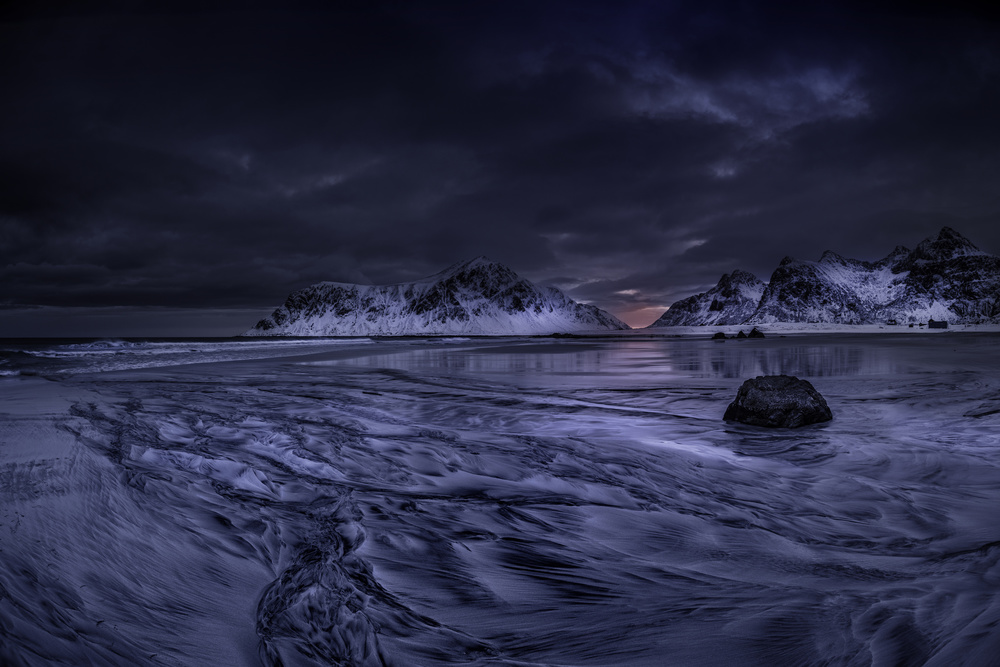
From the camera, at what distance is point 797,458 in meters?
5.00

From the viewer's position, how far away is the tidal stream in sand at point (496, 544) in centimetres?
199

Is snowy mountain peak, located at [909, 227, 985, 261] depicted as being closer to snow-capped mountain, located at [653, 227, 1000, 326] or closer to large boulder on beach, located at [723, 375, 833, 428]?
snow-capped mountain, located at [653, 227, 1000, 326]

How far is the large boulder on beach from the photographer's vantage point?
21.4 ft

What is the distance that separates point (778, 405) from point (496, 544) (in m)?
5.40

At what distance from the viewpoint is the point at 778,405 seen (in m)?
6.59

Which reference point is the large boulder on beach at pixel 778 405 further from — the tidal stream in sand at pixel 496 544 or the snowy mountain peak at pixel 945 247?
the snowy mountain peak at pixel 945 247

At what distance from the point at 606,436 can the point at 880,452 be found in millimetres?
2987

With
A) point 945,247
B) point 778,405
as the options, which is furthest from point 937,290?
point 778,405

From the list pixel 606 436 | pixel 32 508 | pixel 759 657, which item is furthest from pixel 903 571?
pixel 32 508

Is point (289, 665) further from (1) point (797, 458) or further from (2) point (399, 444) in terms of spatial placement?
(1) point (797, 458)

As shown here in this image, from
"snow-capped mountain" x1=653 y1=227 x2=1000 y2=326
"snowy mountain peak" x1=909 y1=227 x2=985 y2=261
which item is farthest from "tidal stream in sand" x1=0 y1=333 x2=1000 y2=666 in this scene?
"snowy mountain peak" x1=909 y1=227 x2=985 y2=261

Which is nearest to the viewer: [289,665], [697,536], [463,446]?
[289,665]

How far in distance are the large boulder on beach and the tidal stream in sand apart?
326 millimetres

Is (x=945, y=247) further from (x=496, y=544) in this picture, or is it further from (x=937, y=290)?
(x=496, y=544)
